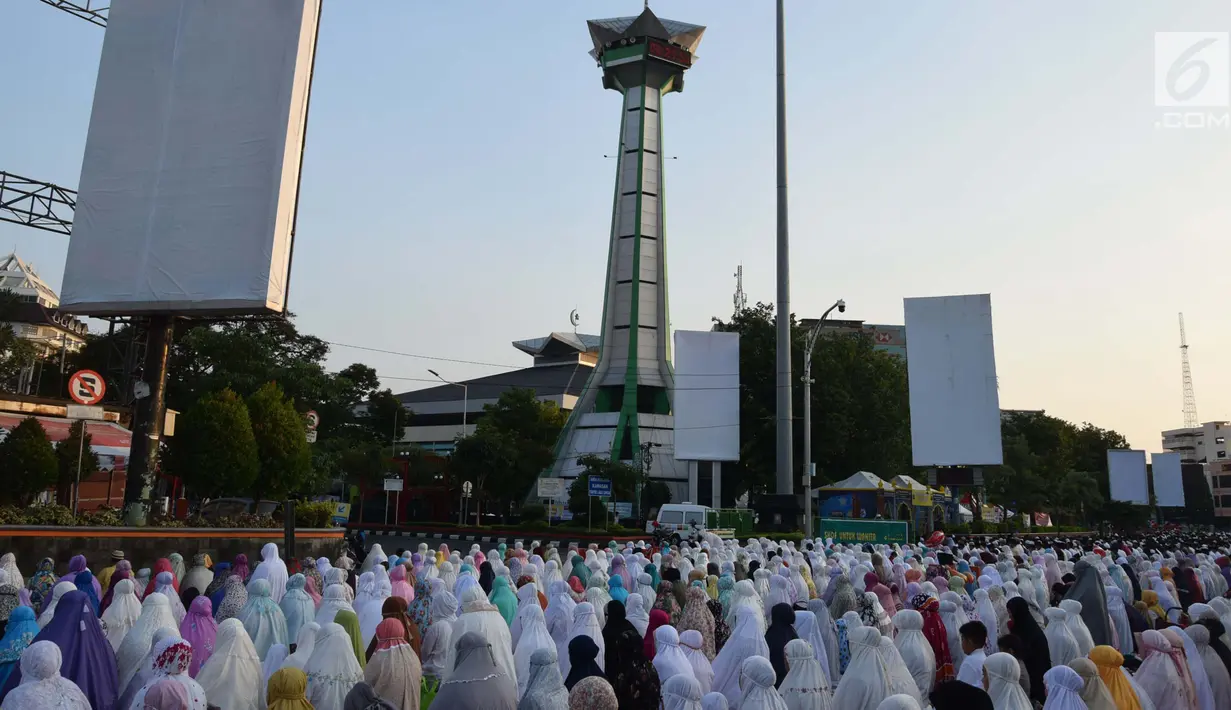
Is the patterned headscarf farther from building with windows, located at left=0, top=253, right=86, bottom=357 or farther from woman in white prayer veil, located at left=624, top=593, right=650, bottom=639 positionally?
building with windows, located at left=0, top=253, right=86, bottom=357

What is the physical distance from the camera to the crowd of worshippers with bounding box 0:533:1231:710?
5094 mm

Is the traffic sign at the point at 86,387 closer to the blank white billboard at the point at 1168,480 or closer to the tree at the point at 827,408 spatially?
the tree at the point at 827,408

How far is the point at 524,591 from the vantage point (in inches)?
383

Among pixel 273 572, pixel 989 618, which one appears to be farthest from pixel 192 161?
pixel 989 618

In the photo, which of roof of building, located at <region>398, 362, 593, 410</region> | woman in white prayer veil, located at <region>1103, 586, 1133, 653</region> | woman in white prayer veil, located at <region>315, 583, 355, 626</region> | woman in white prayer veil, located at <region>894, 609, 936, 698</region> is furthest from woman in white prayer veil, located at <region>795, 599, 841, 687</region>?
roof of building, located at <region>398, 362, 593, 410</region>

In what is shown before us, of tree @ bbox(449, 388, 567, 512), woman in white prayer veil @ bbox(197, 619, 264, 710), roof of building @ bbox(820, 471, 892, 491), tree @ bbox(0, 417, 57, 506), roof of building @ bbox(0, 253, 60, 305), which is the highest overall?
roof of building @ bbox(0, 253, 60, 305)

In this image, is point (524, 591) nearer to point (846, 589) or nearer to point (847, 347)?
point (846, 589)

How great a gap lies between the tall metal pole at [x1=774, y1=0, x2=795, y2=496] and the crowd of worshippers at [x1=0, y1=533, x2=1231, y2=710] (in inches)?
543

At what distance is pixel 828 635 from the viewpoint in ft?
29.0

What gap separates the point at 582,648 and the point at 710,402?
2735cm

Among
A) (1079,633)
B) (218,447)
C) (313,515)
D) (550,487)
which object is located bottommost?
(1079,633)

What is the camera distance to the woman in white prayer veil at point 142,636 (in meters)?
6.59

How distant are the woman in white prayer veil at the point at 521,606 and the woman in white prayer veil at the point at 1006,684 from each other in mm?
3515

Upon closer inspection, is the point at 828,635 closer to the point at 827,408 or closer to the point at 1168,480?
the point at 827,408
